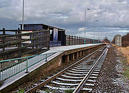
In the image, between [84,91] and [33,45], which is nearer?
[84,91]

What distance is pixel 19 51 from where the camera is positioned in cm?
979

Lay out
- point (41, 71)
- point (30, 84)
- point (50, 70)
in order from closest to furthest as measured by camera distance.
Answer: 1. point (30, 84)
2. point (41, 71)
3. point (50, 70)

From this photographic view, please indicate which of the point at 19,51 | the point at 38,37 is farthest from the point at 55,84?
the point at 38,37

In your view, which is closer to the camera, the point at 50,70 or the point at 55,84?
the point at 55,84

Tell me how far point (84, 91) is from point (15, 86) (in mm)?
2916

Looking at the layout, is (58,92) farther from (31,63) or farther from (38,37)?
(38,37)

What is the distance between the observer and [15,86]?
689cm

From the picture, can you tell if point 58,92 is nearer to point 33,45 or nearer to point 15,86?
point 15,86

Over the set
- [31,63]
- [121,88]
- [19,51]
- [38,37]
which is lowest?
[121,88]

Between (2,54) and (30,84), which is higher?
(2,54)

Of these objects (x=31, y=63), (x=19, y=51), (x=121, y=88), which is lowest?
(x=121, y=88)

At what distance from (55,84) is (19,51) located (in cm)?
358

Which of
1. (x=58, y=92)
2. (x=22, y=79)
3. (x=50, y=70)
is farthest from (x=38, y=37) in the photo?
(x=58, y=92)

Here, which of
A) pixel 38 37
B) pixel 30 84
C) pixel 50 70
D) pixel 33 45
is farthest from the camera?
pixel 38 37
